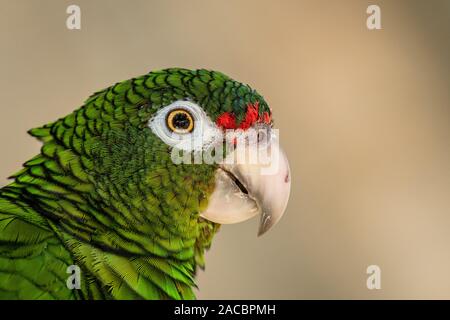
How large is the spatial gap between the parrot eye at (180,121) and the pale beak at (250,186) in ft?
0.43

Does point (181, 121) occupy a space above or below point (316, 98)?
below

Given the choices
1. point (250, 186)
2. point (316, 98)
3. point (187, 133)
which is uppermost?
point (316, 98)

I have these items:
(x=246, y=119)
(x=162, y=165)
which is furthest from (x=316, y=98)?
(x=162, y=165)

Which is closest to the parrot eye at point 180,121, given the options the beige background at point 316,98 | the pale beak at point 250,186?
the pale beak at point 250,186

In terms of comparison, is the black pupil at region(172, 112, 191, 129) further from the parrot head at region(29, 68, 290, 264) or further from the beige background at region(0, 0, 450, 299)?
the beige background at region(0, 0, 450, 299)

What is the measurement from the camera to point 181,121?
5.16 ft

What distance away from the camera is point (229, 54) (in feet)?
12.3

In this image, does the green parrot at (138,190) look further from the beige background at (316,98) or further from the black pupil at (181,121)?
the beige background at (316,98)

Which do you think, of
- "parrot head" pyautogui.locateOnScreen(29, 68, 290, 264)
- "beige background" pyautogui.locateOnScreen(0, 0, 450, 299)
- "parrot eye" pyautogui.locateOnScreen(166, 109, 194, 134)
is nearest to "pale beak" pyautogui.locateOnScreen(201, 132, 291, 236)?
"parrot head" pyautogui.locateOnScreen(29, 68, 290, 264)

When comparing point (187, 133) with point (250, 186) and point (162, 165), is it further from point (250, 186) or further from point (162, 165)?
point (250, 186)

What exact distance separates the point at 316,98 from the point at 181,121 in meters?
2.33

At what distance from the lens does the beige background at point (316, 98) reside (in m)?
3.62

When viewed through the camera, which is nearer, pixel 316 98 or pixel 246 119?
pixel 246 119

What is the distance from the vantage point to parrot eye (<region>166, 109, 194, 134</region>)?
5.14ft
